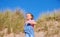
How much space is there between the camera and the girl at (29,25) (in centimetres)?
159

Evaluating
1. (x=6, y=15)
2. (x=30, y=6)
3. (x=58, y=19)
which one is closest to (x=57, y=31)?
(x=58, y=19)

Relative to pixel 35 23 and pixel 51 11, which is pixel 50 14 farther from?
pixel 35 23

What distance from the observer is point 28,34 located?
1585 mm

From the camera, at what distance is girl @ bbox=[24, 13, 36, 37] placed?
1585mm

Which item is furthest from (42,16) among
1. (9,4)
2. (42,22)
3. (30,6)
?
(9,4)

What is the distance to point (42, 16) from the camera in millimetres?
1657

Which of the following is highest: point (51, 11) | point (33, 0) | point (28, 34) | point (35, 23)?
point (33, 0)

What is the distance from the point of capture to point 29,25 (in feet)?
5.25

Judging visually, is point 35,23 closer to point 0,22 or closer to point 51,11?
point 51,11

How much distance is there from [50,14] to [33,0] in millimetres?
245

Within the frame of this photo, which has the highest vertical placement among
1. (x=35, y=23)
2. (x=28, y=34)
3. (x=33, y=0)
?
(x=33, y=0)

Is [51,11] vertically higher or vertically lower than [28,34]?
higher

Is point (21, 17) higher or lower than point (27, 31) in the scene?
higher

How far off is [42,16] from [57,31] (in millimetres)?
231
